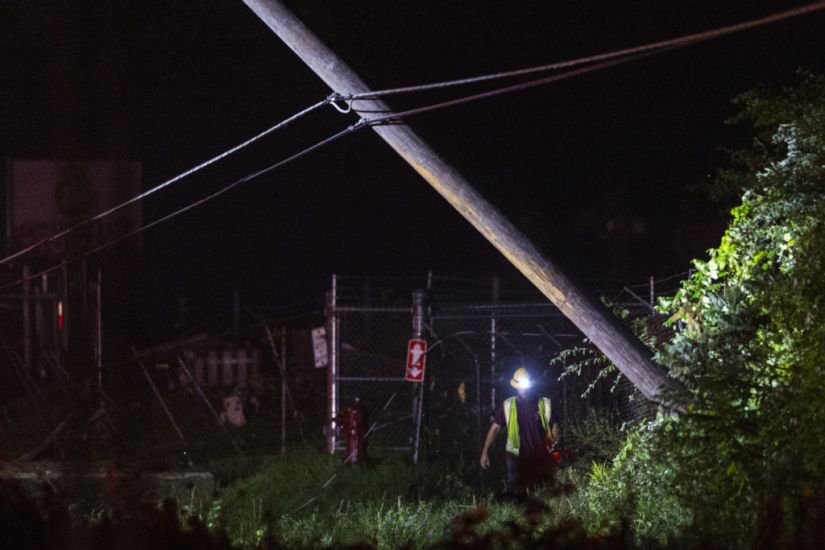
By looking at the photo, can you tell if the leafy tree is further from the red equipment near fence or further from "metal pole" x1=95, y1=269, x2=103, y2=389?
"metal pole" x1=95, y1=269, x2=103, y2=389

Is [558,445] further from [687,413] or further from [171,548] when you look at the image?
[171,548]

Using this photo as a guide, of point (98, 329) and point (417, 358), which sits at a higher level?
point (98, 329)

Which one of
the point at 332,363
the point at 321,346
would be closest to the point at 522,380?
the point at 332,363

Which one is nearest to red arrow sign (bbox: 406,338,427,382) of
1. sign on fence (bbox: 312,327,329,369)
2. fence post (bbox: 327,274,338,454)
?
fence post (bbox: 327,274,338,454)

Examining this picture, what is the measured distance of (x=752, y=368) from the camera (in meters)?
7.50

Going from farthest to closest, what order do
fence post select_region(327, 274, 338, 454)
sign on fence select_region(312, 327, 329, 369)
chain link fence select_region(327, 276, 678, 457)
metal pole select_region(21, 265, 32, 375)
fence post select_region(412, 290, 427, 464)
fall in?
1. metal pole select_region(21, 265, 32, 375)
2. sign on fence select_region(312, 327, 329, 369)
3. fence post select_region(327, 274, 338, 454)
4. fence post select_region(412, 290, 427, 464)
5. chain link fence select_region(327, 276, 678, 457)

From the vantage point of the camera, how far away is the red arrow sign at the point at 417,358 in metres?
14.5

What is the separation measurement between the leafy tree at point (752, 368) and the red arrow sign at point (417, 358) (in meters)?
5.72

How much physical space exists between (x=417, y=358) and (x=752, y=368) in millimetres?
7405

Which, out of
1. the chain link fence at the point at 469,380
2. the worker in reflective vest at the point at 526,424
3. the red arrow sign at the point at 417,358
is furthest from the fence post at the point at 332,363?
the worker in reflective vest at the point at 526,424

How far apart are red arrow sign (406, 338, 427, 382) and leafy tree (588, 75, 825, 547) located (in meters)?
5.72

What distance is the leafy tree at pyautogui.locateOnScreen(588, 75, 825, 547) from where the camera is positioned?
677 centimetres

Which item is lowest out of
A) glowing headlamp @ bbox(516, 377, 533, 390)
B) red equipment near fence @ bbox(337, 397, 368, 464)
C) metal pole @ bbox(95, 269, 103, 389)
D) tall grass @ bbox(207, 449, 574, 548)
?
tall grass @ bbox(207, 449, 574, 548)

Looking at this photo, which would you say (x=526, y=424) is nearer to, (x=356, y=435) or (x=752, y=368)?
(x=356, y=435)
